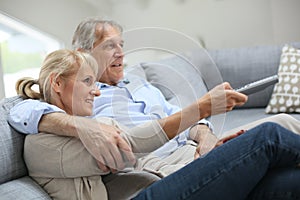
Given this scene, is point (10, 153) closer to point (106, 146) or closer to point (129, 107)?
point (106, 146)

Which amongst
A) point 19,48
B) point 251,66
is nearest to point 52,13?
point 19,48

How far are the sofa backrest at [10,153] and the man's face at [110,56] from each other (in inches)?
14.7

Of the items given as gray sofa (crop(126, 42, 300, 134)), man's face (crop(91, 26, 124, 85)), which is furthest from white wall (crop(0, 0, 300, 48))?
man's face (crop(91, 26, 124, 85))

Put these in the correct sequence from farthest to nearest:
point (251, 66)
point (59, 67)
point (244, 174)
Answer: point (251, 66), point (59, 67), point (244, 174)

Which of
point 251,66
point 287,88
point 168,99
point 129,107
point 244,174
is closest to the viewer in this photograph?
point 244,174

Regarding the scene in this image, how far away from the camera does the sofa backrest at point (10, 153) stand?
1.49 m

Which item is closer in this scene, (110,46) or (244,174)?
(244,174)

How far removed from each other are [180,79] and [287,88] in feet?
4.58

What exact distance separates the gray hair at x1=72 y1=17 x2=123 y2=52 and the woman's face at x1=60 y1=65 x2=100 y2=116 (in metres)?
0.29

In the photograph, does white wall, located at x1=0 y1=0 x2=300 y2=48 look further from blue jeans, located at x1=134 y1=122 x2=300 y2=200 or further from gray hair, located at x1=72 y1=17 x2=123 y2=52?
blue jeans, located at x1=134 y1=122 x2=300 y2=200

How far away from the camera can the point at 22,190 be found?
1419 millimetres

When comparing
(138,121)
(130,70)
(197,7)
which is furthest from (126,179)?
(197,7)

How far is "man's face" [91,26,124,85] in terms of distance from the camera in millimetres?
1697

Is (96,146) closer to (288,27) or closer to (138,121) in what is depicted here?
(138,121)
